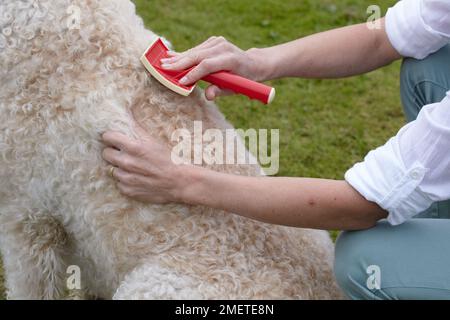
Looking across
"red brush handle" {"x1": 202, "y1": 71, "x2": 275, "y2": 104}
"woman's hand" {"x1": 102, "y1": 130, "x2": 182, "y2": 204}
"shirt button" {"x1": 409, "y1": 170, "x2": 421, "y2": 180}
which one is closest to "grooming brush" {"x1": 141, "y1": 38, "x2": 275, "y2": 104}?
"red brush handle" {"x1": 202, "y1": 71, "x2": 275, "y2": 104}

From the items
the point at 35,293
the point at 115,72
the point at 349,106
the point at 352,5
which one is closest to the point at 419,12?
the point at 115,72

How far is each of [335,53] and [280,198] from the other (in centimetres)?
69

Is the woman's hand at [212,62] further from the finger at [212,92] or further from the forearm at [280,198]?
the forearm at [280,198]

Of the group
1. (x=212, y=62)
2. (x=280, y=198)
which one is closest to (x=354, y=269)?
(x=280, y=198)

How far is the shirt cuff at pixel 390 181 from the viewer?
1727 millimetres

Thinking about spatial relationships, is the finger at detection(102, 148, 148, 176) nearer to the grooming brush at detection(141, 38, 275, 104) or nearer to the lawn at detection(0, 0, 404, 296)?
the grooming brush at detection(141, 38, 275, 104)

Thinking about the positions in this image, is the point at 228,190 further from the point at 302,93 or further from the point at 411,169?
the point at 302,93

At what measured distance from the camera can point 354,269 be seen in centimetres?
189

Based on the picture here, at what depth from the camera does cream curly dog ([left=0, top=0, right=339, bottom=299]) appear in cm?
182

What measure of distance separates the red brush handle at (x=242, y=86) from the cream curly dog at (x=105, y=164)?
0.26 feet

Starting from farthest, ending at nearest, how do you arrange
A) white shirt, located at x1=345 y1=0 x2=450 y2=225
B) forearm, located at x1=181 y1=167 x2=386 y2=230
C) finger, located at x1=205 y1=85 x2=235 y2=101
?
finger, located at x1=205 y1=85 x2=235 y2=101, forearm, located at x1=181 y1=167 x2=386 y2=230, white shirt, located at x1=345 y1=0 x2=450 y2=225

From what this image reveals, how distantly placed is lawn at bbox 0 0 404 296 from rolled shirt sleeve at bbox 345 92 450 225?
65.1 inches

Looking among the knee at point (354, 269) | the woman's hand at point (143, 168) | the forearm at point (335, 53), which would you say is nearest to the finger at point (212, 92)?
the woman's hand at point (143, 168)

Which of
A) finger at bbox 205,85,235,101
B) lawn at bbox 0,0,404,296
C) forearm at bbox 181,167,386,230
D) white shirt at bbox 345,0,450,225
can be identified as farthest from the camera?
lawn at bbox 0,0,404,296
